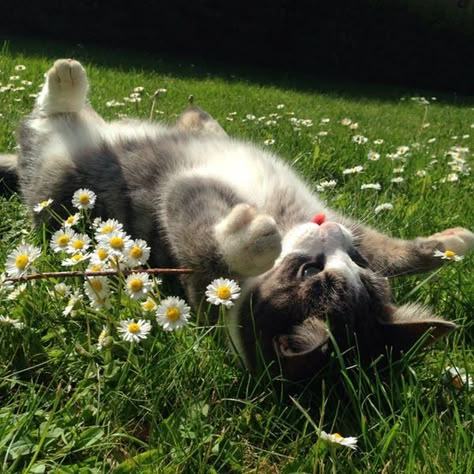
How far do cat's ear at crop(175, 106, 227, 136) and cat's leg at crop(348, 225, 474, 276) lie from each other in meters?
→ 1.48

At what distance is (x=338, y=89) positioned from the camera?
13.7m

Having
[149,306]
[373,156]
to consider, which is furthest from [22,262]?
[373,156]

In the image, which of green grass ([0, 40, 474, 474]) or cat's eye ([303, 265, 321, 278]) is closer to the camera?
green grass ([0, 40, 474, 474])

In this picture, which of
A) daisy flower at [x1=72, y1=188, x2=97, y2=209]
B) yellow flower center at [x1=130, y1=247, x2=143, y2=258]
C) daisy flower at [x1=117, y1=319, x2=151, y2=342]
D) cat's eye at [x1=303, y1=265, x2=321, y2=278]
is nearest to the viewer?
daisy flower at [x1=117, y1=319, x2=151, y2=342]

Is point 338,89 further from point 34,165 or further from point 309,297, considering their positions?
point 309,297

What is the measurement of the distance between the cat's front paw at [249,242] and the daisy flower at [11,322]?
82 centimetres

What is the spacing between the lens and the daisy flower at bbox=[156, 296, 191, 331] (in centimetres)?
177

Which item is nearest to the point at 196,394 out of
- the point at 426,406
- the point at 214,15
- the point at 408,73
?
the point at 426,406

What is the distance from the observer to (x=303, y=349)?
6.23 ft

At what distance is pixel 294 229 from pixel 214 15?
13531 mm

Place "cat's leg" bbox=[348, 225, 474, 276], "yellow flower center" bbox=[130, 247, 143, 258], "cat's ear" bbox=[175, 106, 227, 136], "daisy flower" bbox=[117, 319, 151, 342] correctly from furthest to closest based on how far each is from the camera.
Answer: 1. "cat's ear" bbox=[175, 106, 227, 136]
2. "cat's leg" bbox=[348, 225, 474, 276]
3. "yellow flower center" bbox=[130, 247, 143, 258]
4. "daisy flower" bbox=[117, 319, 151, 342]

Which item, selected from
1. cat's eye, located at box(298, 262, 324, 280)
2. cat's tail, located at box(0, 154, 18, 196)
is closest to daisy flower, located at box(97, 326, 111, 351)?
cat's eye, located at box(298, 262, 324, 280)

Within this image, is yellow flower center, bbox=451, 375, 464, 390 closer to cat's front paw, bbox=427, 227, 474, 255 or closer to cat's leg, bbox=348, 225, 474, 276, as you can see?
cat's leg, bbox=348, 225, 474, 276

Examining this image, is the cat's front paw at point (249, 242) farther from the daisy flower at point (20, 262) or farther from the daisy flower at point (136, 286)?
the daisy flower at point (20, 262)
